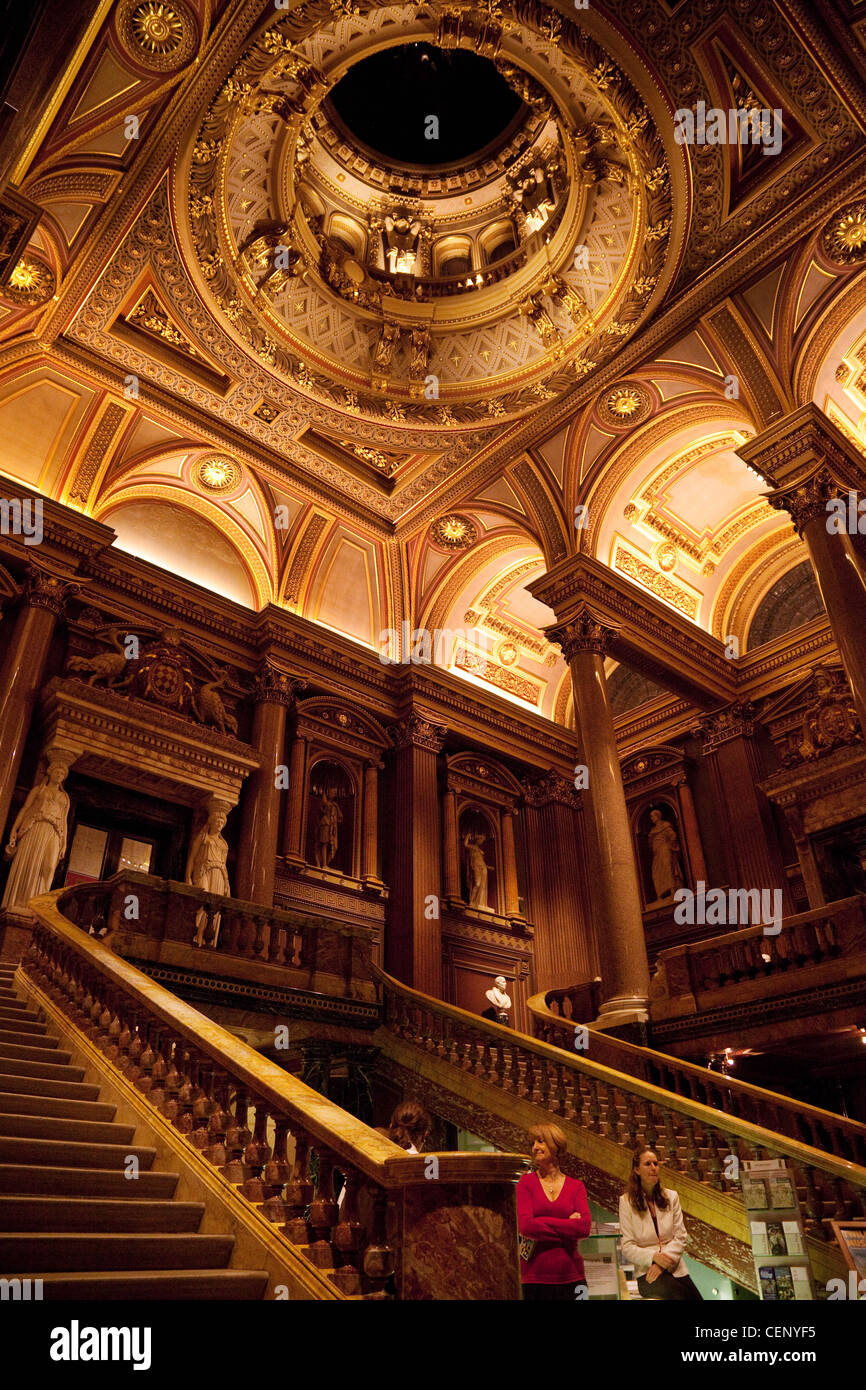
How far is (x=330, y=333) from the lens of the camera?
14.9m

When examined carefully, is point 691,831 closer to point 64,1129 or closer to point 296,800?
point 296,800

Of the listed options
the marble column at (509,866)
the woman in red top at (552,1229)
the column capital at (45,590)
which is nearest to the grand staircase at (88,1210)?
the woman in red top at (552,1229)

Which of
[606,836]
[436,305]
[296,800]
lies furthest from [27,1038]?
[436,305]

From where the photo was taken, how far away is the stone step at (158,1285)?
3145 mm

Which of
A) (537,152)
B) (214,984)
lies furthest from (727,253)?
(214,984)

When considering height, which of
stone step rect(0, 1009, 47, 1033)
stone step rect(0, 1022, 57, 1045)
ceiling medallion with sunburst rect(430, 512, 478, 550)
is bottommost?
stone step rect(0, 1022, 57, 1045)

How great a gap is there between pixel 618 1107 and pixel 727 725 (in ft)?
35.8

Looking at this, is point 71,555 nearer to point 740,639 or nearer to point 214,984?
point 214,984

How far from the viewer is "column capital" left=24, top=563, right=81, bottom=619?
12.8 meters

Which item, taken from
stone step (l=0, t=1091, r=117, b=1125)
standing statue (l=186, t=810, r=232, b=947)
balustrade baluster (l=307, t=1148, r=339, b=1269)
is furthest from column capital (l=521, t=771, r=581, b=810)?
balustrade baluster (l=307, t=1148, r=339, b=1269)

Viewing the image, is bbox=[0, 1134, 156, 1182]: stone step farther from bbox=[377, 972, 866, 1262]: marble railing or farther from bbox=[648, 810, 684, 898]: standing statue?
bbox=[648, 810, 684, 898]: standing statue

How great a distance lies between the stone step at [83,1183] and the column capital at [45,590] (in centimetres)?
1002

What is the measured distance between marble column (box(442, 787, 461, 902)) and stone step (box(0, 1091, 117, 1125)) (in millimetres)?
11278
